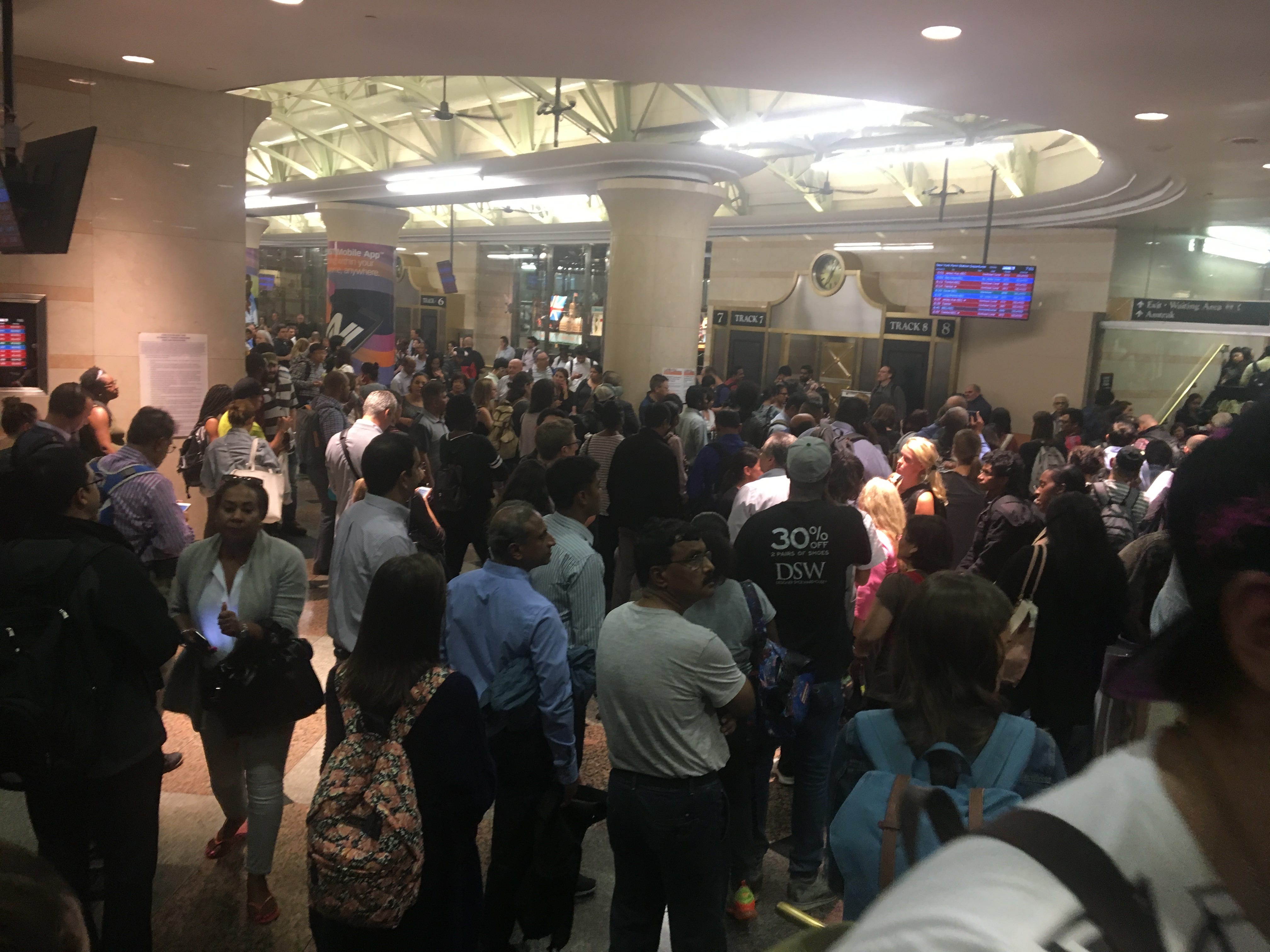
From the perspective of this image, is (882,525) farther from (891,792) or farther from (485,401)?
(485,401)

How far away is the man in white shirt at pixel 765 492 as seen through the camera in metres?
4.99

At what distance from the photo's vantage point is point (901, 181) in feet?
49.5

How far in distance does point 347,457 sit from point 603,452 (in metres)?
1.90

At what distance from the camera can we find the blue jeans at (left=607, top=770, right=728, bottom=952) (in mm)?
2729

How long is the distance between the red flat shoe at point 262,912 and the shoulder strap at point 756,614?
2147 mm

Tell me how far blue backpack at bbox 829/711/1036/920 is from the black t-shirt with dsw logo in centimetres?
170

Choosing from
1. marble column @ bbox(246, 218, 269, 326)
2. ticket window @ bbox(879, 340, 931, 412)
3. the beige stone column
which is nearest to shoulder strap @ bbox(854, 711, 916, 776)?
the beige stone column

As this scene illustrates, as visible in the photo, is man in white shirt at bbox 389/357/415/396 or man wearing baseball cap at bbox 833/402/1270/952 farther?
man in white shirt at bbox 389/357/415/396

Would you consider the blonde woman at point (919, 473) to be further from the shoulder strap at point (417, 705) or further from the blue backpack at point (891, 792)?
the shoulder strap at point (417, 705)

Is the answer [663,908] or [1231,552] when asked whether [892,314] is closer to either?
[663,908]

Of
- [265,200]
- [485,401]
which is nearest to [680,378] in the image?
[485,401]

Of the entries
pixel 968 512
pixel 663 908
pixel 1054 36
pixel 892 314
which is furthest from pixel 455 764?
pixel 892 314

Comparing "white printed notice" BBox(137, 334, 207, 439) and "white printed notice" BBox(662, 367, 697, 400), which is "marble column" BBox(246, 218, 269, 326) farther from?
"white printed notice" BBox(137, 334, 207, 439)

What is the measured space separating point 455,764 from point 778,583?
5.70 ft
